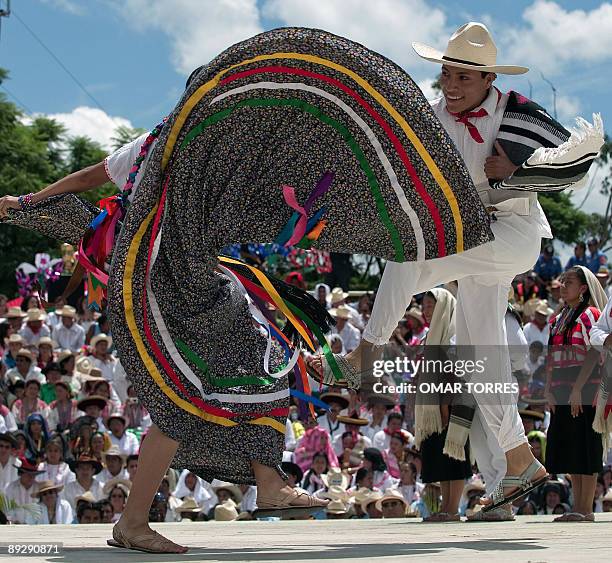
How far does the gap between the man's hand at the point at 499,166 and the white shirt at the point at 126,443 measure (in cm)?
700

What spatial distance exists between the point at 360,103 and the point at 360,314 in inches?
441

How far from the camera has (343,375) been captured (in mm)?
5137

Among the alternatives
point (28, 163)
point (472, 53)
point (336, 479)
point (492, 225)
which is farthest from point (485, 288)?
point (28, 163)

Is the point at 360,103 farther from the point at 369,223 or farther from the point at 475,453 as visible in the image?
the point at 475,453

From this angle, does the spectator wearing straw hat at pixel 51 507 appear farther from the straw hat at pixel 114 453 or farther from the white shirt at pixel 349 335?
the white shirt at pixel 349 335

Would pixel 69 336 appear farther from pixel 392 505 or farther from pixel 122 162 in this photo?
pixel 122 162

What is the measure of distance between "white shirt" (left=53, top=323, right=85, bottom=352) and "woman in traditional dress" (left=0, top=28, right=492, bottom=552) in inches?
408

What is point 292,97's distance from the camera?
423 centimetres

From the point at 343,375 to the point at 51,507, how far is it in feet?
Answer: 19.2

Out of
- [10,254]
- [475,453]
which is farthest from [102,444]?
[10,254]


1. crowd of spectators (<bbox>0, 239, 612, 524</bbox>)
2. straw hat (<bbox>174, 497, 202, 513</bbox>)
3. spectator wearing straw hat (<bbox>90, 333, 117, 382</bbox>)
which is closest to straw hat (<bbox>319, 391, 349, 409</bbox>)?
crowd of spectators (<bbox>0, 239, 612, 524</bbox>)

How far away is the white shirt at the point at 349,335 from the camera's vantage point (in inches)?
549

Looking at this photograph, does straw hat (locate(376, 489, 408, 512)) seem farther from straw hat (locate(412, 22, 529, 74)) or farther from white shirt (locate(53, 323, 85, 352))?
white shirt (locate(53, 323, 85, 352))

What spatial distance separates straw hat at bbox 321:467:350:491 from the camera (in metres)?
10.3
